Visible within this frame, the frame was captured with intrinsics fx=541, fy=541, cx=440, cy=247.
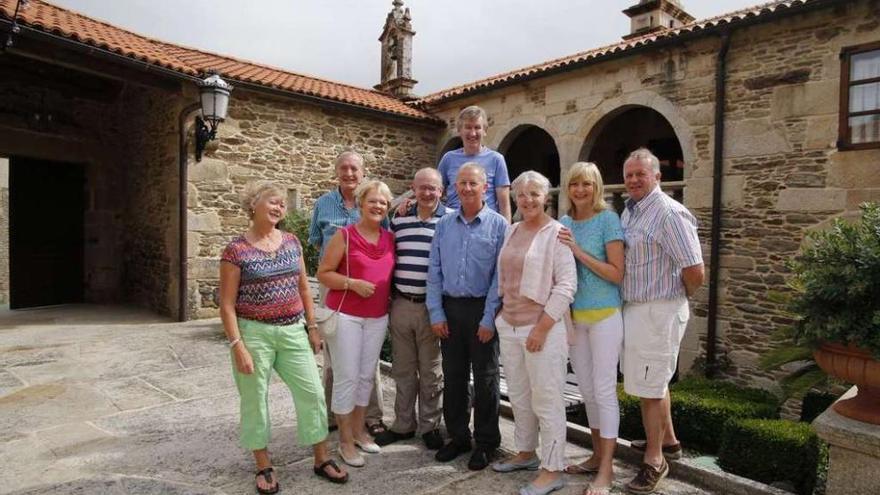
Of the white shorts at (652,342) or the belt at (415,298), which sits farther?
the belt at (415,298)

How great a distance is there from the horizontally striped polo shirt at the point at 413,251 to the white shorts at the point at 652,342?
1127 millimetres

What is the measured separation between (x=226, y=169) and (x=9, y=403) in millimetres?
4744

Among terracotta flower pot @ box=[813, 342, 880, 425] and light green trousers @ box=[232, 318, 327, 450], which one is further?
light green trousers @ box=[232, 318, 327, 450]

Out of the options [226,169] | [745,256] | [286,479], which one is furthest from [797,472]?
[226,169]

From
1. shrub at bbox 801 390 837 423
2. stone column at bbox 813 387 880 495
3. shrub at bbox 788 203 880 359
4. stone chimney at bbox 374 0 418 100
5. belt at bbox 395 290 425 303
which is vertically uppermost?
stone chimney at bbox 374 0 418 100

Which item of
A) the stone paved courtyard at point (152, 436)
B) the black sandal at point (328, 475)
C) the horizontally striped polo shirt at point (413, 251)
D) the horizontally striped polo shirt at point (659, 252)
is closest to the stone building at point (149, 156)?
the stone paved courtyard at point (152, 436)

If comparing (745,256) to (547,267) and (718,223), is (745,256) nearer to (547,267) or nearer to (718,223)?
(718,223)

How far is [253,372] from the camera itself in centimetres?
259

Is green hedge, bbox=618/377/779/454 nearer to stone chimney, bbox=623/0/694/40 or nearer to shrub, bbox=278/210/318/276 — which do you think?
shrub, bbox=278/210/318/276

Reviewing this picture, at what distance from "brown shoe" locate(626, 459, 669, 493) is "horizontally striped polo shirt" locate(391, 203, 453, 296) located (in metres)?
1.46

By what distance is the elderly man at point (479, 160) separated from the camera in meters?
3.34

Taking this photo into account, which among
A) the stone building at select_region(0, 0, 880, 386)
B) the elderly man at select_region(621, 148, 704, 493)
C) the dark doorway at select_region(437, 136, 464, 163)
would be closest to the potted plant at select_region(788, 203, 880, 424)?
the elderly man at select_region(621, 148, 704, 493)

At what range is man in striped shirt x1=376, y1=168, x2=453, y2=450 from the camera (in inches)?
122

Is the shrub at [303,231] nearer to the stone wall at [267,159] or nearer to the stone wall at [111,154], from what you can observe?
the stone wall at [267,159]
